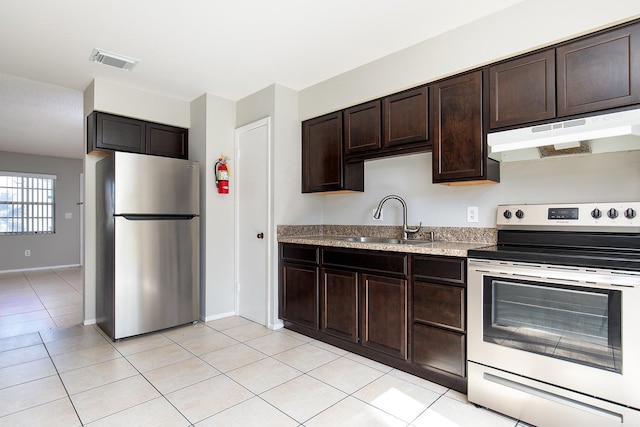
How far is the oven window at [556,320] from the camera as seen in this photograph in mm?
1575

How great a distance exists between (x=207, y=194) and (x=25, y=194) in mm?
5728

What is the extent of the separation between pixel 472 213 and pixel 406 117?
0.88 metres

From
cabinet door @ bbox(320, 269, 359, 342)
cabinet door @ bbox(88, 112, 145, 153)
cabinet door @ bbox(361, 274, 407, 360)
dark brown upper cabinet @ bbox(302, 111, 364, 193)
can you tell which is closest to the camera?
cabinet door @ bbox(361, 274, 407, 360)

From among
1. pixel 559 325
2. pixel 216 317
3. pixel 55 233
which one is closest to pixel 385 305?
pixel 559 325

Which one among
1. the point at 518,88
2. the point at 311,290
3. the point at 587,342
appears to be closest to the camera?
the point at 587,342

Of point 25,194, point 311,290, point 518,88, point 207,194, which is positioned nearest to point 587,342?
point 518,88

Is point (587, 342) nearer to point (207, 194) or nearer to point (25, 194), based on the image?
point (207, 194)

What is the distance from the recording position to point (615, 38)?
1779mm

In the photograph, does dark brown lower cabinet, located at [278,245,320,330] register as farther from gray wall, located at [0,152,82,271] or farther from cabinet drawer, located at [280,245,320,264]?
gray wall, located at [0,152,82,271]

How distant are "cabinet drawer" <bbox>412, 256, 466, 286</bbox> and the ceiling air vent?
2793 mm

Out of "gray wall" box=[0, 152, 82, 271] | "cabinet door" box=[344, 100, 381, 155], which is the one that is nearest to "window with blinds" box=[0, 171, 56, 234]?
"gray wall" box=[0, 152, 82, 271]

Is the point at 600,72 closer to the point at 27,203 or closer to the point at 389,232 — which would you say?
the point at 389,232

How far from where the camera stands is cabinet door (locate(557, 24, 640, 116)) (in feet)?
5.69

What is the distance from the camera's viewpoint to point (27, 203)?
22.7ft
